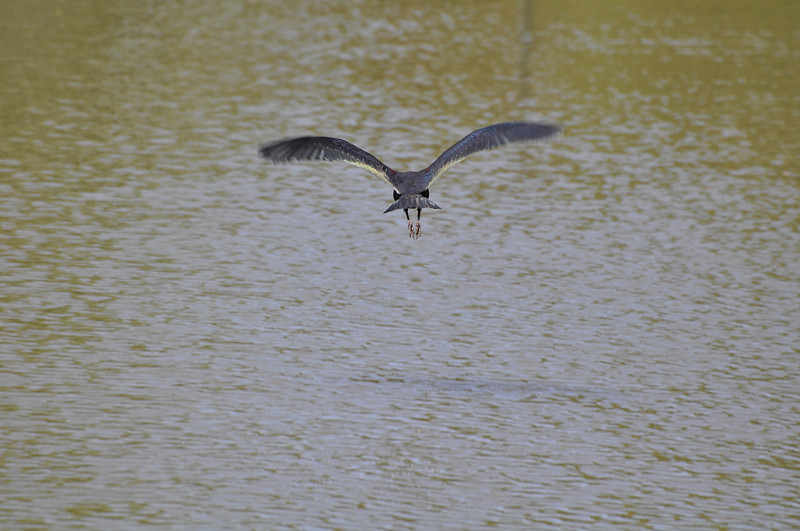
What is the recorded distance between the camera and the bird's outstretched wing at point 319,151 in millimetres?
12695

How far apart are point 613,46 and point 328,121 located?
11.3 metres

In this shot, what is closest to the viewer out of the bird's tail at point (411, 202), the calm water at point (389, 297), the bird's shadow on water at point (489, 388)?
the calm water at point (389, 297)

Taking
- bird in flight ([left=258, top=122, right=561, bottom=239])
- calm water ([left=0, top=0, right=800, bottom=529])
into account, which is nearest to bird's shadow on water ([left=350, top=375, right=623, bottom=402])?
calm water ([left=0, top=0, right=800, bottom=529])

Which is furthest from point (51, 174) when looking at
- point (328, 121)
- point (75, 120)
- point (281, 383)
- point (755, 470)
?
point (755, 470)

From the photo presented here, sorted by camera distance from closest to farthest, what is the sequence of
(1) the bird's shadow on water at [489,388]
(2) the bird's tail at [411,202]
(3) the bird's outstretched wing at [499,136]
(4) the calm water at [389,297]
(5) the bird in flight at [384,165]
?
(4) the calm water at [389,297] → (2) the bird's tail at [411,202] → (5) the bird in flight at [384,165] → (3) the bird's outstretched wing at [499,136] → (1) the bird's shadow on water at [489,388]

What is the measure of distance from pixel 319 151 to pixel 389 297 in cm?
408

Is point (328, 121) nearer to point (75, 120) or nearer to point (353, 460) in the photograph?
point (75, 120)

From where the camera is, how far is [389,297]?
54.6ft

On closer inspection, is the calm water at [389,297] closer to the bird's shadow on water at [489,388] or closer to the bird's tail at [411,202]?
the bird's shadow on water at [489,388]

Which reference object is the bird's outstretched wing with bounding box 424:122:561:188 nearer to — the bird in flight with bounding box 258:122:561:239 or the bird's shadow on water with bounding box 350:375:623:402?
the bird in flight with bounding box 258:122:561:239

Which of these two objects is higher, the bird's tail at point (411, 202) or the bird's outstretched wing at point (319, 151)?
the bird's outstretched wing at point (319, 151)

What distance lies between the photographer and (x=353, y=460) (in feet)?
39.9

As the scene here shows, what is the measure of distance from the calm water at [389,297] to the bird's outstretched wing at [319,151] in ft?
7.60

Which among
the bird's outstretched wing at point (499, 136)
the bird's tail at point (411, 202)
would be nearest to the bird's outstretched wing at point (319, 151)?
the bird's tail at point (411, 202)
